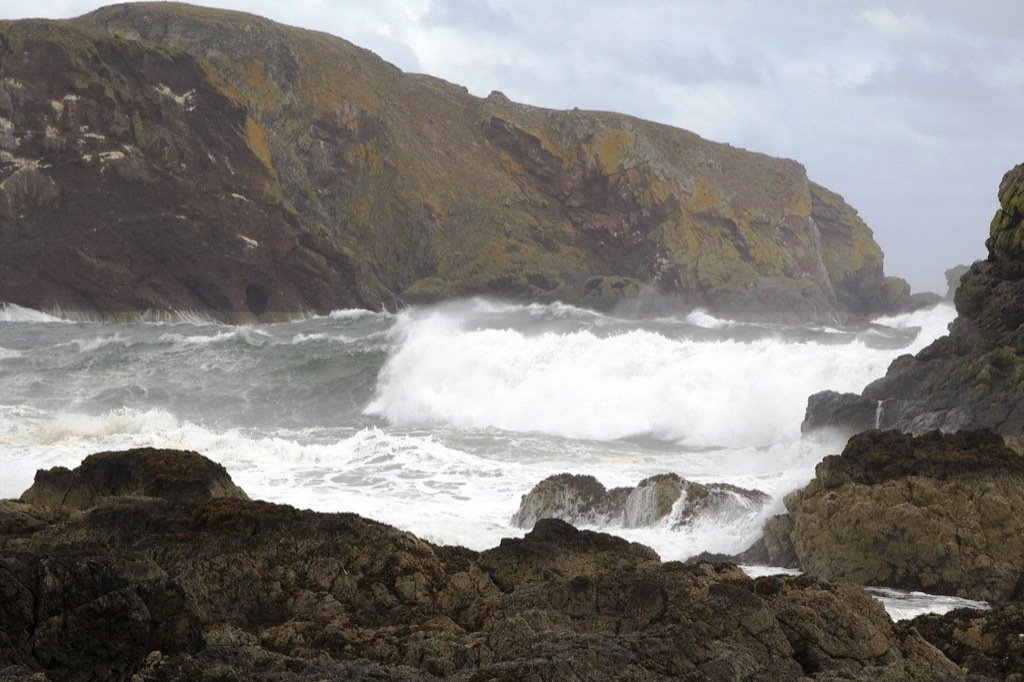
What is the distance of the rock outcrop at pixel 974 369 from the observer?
16.3 m

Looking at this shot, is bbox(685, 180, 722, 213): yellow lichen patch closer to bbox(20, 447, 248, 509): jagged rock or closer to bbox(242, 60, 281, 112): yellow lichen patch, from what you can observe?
bbox(242, 60, 281, 112): yellow lichen patch

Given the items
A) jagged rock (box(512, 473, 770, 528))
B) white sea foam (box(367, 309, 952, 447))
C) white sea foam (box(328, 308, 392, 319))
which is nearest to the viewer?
jagged rock (box(512, 473, 770, 528))

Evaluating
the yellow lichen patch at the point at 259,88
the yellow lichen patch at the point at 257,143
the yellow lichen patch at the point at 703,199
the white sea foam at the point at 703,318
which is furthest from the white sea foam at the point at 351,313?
the yellow lichen patch at the point at 703,199

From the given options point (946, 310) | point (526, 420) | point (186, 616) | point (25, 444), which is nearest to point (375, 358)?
point (526, 420)

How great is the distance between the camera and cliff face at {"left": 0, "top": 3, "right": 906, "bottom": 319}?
185ft

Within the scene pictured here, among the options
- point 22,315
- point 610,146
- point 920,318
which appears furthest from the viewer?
point 610,146

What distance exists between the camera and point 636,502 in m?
14.7

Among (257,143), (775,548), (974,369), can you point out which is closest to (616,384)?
(974,369)

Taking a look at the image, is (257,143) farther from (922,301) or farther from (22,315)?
(922,301)

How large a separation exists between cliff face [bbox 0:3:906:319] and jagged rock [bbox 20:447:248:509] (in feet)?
151

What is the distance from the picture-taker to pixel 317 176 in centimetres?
7612

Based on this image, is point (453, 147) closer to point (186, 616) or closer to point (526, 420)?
point (526, 420)

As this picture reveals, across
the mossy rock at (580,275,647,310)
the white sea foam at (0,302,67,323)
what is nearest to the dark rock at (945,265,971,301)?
the mossy rock at (580,275,647,310)

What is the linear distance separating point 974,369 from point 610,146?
70.5 meters
